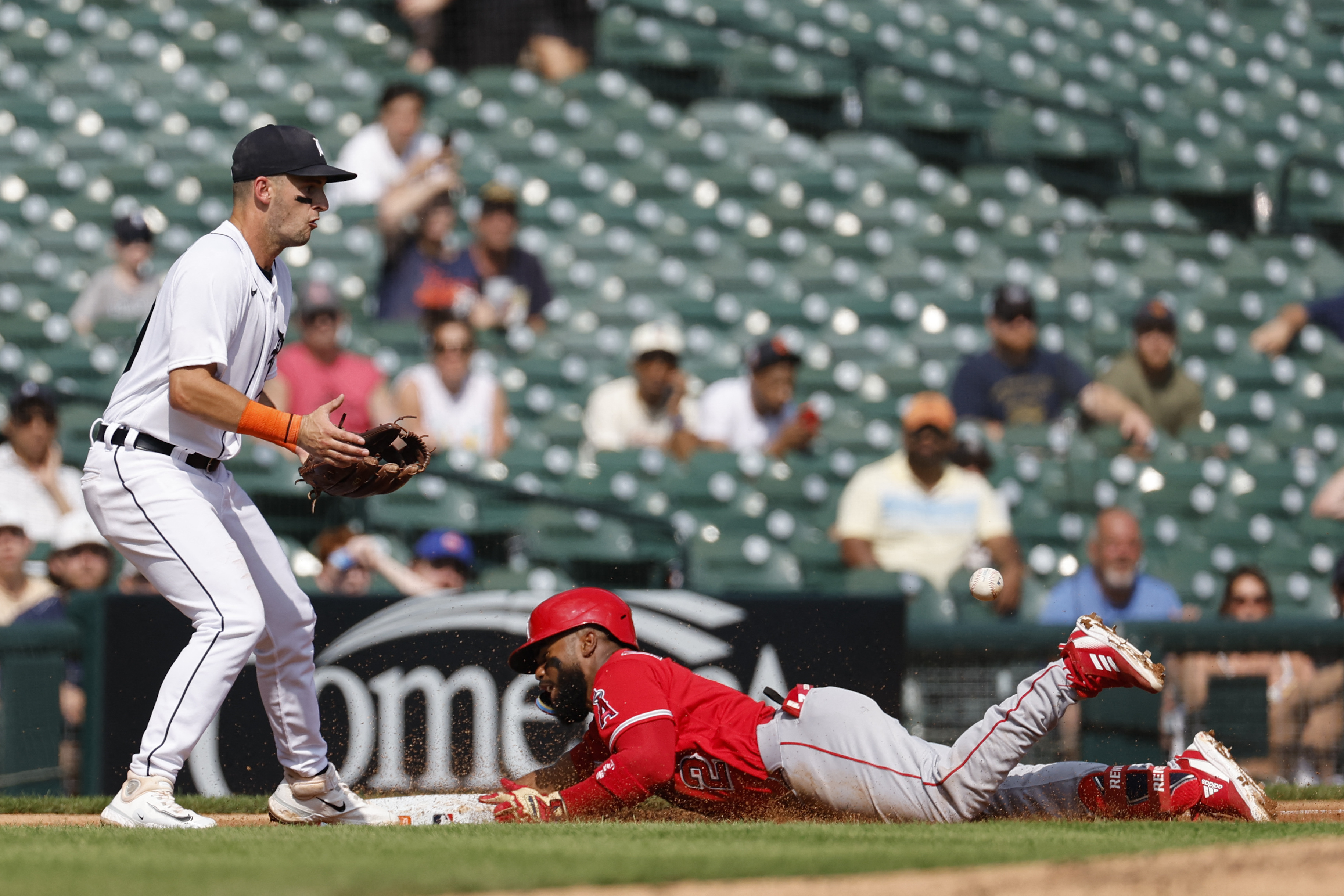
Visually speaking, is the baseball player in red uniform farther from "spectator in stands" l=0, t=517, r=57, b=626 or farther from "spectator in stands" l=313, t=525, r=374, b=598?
"spectator in stands" l=0, t=517, r=57, b=626

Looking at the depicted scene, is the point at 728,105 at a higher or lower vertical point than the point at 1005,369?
higher

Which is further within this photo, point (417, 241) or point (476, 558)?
point (417, 241)

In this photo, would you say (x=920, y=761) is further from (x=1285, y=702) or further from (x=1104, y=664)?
(x=1285, y=702)

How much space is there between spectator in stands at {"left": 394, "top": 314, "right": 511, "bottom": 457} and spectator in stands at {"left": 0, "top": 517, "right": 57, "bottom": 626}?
6.84ft

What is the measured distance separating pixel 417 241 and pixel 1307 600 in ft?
16.3

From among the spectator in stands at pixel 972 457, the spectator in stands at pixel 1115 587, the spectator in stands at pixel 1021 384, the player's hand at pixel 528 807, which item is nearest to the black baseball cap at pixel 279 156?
the player's hand at pixel 528 807

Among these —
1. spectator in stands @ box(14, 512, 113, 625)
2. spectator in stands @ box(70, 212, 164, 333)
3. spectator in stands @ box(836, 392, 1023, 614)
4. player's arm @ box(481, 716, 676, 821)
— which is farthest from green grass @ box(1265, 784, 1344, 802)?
spectator in stands @ box(70, 212, 164, 333)

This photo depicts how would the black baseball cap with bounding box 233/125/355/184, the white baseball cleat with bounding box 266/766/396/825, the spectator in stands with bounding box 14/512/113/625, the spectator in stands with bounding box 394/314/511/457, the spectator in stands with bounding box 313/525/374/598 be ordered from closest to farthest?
the black baseball cap with bounding box 233/125/355/184
the white baseball cleat with bounding box 266/766/396/825
the spectator in stands with bounding box 14/512/113/625
the spectator in stands with bounding box 313/525/374/598
the spectator in stands with bounding box 394/314/511/457

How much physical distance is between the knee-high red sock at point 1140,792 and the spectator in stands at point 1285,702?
67.3 inches

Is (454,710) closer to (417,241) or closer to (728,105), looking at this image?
(417,241)

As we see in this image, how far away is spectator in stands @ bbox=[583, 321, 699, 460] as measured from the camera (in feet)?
27.5

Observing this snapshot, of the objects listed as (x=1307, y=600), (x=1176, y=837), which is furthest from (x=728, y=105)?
(x=1176, y=837)

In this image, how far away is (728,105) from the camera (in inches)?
428

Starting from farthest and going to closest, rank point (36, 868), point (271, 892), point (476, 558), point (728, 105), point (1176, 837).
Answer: point (728, 105)
point (476, 558)
point (1176, 837)
point (36, 868)
point (271, 892)
